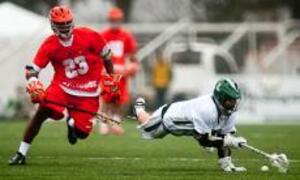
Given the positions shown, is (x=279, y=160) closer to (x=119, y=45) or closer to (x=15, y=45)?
(x=119, y=45)

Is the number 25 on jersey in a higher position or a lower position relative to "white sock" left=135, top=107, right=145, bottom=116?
higher

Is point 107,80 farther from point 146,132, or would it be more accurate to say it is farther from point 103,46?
point 146,132

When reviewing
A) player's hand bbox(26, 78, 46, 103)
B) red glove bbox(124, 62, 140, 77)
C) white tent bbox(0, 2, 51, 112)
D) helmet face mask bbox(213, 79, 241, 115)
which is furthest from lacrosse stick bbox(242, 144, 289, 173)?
white tent bbox(0, 2, 51, 112)

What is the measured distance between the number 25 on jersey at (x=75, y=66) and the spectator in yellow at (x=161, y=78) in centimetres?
1899

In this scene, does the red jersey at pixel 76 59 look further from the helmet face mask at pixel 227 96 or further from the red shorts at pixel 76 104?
the helmet face mask at pixel 227 96

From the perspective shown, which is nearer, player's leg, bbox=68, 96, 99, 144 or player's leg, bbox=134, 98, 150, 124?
player's leg, bbox=134, 98, 150, 124

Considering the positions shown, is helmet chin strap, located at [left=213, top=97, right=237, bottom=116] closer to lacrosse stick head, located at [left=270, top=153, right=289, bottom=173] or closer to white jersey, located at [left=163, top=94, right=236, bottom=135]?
white jersey, located at [left=163, top=94, right=236, bottom=135]

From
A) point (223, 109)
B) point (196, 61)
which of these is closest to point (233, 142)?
point (223, 109)

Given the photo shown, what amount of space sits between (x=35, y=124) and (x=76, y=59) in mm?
1099

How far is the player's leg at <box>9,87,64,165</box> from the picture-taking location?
15062mm

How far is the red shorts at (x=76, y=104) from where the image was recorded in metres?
15.6

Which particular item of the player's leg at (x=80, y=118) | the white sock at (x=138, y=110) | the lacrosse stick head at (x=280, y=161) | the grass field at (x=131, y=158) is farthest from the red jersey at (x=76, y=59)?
the lacrosse stick head at (x=280, y=161)

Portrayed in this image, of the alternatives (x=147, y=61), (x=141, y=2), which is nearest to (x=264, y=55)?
(x=147, y=61)

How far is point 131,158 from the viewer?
53.5 ft
